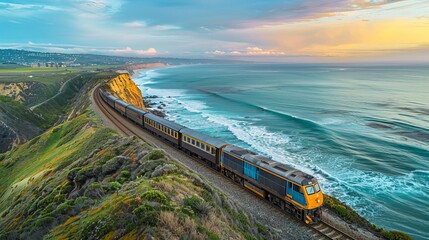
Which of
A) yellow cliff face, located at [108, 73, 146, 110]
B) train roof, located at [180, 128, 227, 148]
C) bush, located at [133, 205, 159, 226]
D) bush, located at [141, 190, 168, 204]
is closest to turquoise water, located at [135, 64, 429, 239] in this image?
→ yellow cliff face, located at [108, 73, 146, 110]

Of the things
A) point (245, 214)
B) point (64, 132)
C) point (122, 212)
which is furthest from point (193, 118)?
point (122, 212)

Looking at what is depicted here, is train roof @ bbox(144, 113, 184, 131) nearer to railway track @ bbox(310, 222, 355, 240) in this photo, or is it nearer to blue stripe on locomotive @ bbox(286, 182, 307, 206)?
blue stripe on locomotive @ bbox(286, 182, 307, 206)

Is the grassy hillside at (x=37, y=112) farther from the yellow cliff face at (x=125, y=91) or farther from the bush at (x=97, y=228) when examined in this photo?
the bush at (x=97, y=228)

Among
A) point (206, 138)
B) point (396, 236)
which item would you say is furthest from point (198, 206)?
point (206, 138)

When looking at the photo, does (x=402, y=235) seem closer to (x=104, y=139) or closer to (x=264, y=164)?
(x=264, y=164)

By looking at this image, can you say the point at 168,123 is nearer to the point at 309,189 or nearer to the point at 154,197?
the point at 309,189

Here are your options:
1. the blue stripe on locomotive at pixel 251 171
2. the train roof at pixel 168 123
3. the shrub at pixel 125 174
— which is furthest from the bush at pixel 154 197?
the train roof at pixel 168 123
